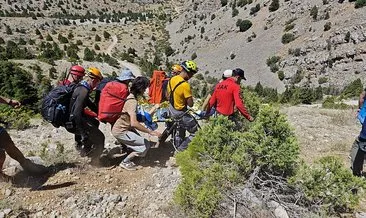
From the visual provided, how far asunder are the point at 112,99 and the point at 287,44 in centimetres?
3284

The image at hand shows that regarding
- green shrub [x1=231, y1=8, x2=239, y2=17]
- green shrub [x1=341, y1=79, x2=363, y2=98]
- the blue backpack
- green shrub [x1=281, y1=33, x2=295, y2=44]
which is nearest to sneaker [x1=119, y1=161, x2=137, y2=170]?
the blue backpack

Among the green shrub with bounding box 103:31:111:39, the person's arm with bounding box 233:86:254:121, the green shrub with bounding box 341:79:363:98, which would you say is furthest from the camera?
the green shrub with bounding box 103:31:111:39

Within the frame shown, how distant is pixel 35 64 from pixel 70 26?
35385 millimetres

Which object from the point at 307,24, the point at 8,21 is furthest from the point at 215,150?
the point at 8,21

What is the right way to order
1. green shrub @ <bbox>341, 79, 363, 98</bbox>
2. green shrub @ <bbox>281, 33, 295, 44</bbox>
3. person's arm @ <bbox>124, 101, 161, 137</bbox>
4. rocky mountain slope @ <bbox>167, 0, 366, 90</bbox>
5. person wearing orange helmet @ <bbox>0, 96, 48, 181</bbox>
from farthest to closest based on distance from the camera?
1. green shrub @ <bbox>281, 33, 295, 44</bbox>
2. rocky mountain slope @ <bbox>167, 0, 366, 90</bbox>
3. green shrub @ <bbox>341, 79, 363, 98</bbox>
4. person's arm @ <bbox>124, 101, 161, 137</bbox>
5. person wearing orange helmet @ <bbox>0, 96, 48, 181</bbox>

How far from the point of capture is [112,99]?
572 cm

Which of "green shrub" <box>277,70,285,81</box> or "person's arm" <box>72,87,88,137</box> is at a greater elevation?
"person's arm" <box>72,87,88,137</box>

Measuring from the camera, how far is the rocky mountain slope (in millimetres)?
29391

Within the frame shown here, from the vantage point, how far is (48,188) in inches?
207

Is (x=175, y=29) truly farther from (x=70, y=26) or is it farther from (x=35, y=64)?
(x=35, y=64)

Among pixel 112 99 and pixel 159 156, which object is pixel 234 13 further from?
pixel 112 99

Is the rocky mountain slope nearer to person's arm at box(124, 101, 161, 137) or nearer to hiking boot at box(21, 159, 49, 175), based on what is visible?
person's arm at box(124, 101, 161, 137)

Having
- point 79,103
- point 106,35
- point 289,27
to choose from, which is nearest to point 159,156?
point 79,103

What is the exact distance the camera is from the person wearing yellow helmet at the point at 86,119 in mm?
5543
